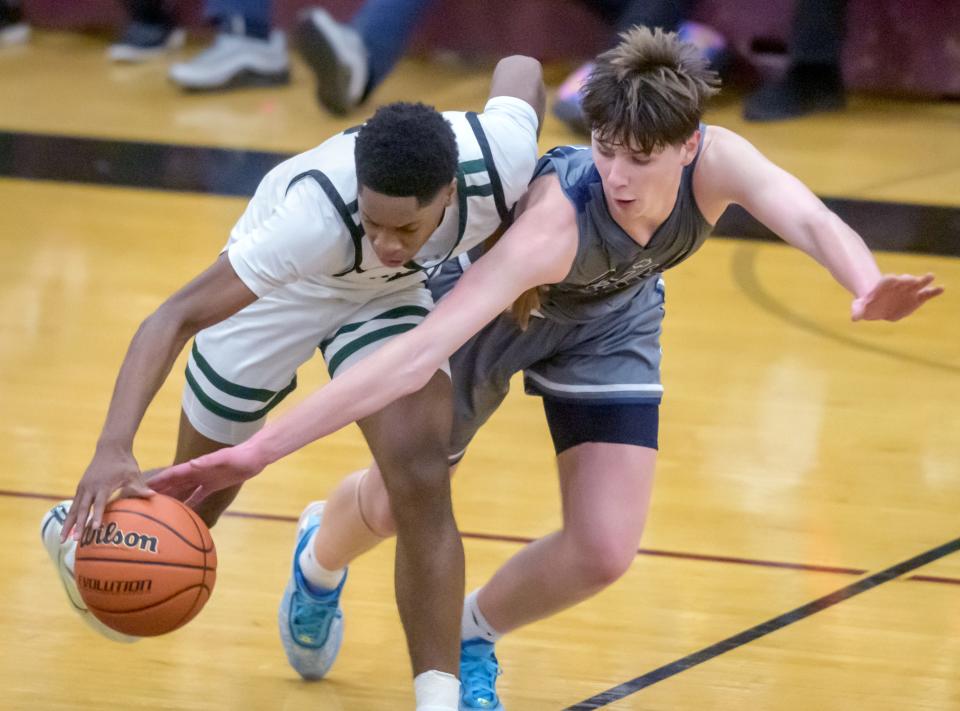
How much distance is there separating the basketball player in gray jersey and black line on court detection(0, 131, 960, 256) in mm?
2988

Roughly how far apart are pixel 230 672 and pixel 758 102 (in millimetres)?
4805

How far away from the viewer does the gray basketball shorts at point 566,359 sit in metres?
3.10

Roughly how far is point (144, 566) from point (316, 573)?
0.69 meters

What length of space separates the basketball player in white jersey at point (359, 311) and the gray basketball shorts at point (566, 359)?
179 millimetres

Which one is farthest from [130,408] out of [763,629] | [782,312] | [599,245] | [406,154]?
[782,312]

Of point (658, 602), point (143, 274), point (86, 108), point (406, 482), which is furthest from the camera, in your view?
point (86, 108)

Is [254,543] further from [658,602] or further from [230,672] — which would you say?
[658,602]

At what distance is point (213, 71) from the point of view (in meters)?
7.54

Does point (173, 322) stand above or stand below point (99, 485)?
above

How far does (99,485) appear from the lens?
2.62 metres

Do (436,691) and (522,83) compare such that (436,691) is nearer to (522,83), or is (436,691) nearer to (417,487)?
(417,487)

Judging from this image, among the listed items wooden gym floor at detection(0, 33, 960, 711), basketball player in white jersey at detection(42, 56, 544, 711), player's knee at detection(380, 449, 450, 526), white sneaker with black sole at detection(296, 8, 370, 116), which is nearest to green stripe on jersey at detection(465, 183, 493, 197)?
basketball player in white jersey at detection(42, 56, 544, 711)

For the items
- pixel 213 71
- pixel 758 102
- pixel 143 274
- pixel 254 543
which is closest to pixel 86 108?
pixel 213 71

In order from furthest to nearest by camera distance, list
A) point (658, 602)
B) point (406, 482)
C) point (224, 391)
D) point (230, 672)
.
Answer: point (658, 602) < point (230, 672) < point (224, 391) < point (406, 482)
